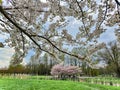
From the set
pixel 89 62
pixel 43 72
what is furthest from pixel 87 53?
pixel 43 72

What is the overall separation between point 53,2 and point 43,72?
39805 mm

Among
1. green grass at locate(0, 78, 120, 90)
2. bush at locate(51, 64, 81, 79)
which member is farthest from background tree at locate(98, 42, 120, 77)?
green grass at locate(0, 78, 120, 90)

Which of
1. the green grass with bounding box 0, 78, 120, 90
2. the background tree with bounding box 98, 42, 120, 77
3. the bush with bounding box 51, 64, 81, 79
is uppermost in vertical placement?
the background tree with bounding box 98, 42, 120, 77

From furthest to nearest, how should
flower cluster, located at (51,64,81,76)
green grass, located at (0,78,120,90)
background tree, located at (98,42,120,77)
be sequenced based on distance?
background tree, located at (98,42,120,77) < flower cluster, located at (51,64,81,76) < green grass, located at (0,78,120,90)

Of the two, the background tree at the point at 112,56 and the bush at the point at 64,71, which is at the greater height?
the background tree at the point at 112,56

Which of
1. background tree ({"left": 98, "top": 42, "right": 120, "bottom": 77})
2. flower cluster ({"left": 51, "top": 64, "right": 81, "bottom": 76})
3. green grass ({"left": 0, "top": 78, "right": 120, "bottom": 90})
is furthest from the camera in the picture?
background tree ({"left": 98, "top": 42, "right": 120, "bottom": 77})

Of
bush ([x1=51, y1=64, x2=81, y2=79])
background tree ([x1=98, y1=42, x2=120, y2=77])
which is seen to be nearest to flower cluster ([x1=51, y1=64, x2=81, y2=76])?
bush ([x1=51, y1=64, x2=81, y2=79])

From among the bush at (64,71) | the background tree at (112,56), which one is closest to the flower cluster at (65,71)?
the bush at (64,71)

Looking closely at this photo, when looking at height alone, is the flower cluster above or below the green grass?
above

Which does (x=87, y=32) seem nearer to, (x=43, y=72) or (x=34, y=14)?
(x=34, y=14)

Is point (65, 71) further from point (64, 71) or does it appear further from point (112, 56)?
point (112, 56)

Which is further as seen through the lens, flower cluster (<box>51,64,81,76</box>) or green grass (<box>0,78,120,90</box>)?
flower cluster (<box>51,64,81,76</box>)

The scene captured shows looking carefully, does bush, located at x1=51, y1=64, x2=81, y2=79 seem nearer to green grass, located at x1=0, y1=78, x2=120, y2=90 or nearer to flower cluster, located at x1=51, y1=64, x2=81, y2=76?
flower cluster, located at x1=51, y1=64, x2=81, y2=76

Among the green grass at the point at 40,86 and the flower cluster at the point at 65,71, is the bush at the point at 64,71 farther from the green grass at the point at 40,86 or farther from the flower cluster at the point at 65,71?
the green grass at the point at 40,86
